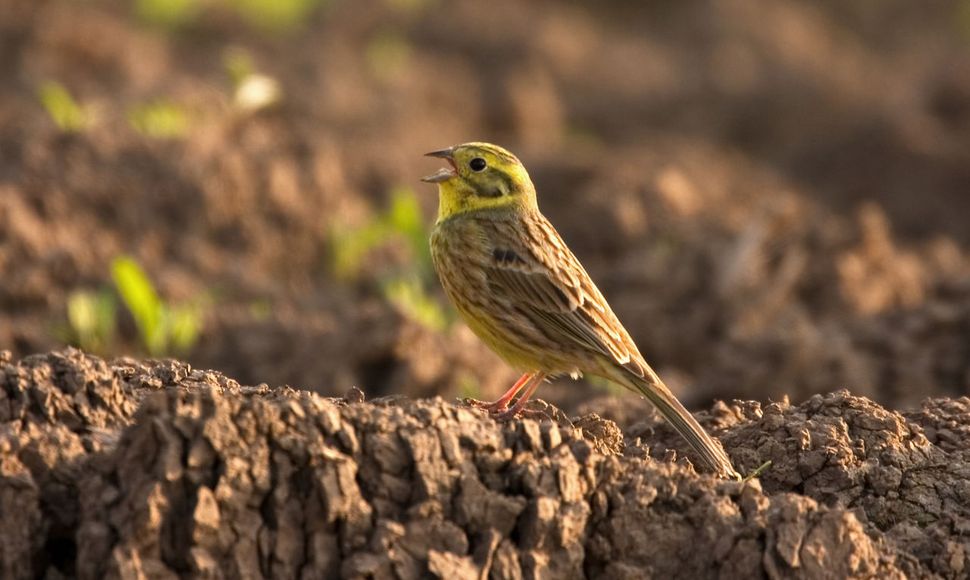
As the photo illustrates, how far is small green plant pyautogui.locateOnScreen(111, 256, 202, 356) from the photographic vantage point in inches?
363

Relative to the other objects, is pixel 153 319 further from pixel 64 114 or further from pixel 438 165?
pixel 438 165

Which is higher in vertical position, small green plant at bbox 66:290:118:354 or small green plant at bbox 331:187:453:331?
small green plant at bbox 331:187:453:331

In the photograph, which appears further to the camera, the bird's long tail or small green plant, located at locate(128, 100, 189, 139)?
small green plant, located at locate(128, 100, 189, 139)

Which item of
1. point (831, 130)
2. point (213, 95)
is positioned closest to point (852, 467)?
point (213, 95)

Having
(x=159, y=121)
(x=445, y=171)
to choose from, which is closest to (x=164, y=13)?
(x=159, y=121)

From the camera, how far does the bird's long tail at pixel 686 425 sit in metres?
5.61

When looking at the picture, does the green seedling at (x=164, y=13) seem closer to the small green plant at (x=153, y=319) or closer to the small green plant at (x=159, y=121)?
the small green plant at (x=159, y=121)

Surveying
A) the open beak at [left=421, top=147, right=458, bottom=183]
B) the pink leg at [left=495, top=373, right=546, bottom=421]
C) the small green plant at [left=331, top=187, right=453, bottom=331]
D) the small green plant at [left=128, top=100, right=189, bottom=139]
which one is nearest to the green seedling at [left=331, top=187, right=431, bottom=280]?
the small green plant at [left=331, top=187, right=453, bottom=331]

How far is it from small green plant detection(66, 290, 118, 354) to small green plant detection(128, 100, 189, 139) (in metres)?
2.62

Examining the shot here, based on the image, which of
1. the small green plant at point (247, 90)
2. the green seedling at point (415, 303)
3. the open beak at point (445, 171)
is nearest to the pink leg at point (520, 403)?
the open beak at point (445, 171)

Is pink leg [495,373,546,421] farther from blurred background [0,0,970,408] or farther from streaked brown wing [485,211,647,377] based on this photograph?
blurred background [0,0,970,408]

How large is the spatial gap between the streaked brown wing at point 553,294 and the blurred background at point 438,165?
2.03m

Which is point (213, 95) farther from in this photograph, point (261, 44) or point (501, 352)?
point (501, 352)

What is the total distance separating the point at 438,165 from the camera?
15141mm
